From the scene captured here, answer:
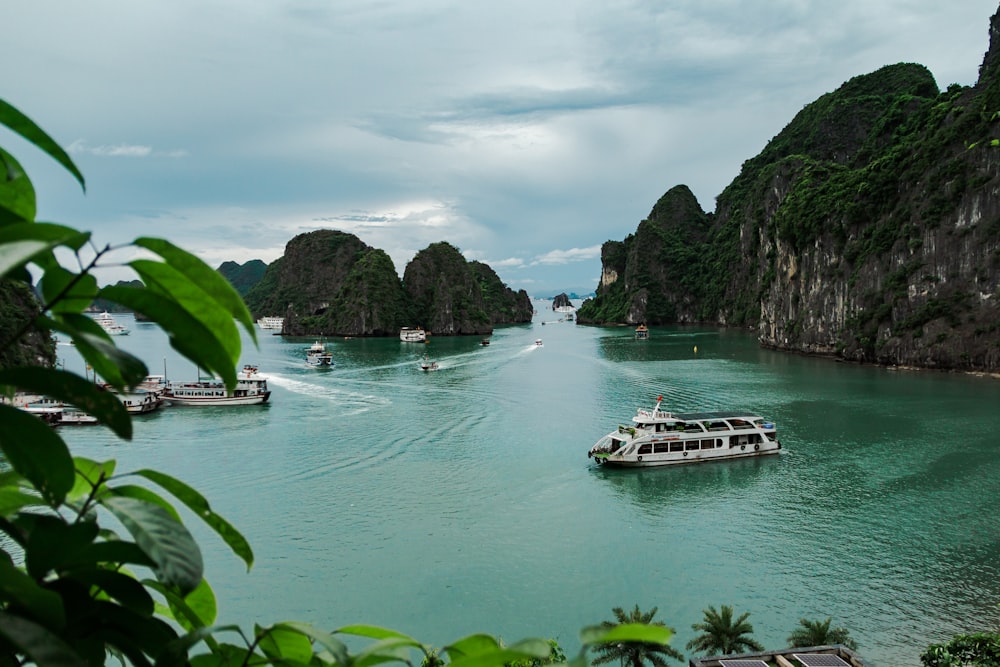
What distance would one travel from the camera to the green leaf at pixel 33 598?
787 millimetres

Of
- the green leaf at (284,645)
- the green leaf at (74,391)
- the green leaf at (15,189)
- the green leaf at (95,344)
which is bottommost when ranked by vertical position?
the green leaf at (284,645)

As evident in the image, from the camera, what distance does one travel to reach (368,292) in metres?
87.4

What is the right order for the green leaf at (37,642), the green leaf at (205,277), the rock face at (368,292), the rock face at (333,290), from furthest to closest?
the rock face at (368,292)
the rock face at (333,290)
the green leaf at (205,277)
the green leaf at (37,642)

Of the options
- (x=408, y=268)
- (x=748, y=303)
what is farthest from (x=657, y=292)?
(x=408, y=268)

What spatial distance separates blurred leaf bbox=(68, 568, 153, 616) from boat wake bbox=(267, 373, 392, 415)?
103ft

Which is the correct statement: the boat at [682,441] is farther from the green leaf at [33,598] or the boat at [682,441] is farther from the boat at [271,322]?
the boat at [271,322]

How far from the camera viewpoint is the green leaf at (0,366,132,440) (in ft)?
2.93

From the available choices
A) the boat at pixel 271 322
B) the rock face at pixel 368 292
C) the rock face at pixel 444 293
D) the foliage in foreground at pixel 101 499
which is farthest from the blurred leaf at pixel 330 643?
the boat at pixel 271 322

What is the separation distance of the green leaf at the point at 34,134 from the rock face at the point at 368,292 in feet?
276

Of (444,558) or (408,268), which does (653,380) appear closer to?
(444,558)

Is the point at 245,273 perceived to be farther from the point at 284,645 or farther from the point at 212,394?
the point at 284,645

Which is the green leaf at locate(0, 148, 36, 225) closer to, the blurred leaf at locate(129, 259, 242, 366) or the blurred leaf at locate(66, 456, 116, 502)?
the blurred leaf at locate(129, 259, 242, 366)

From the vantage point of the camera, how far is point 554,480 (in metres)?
21.1

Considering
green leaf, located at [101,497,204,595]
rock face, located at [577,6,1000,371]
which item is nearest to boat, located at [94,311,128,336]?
green leaf, located at [101,497,204,595]
